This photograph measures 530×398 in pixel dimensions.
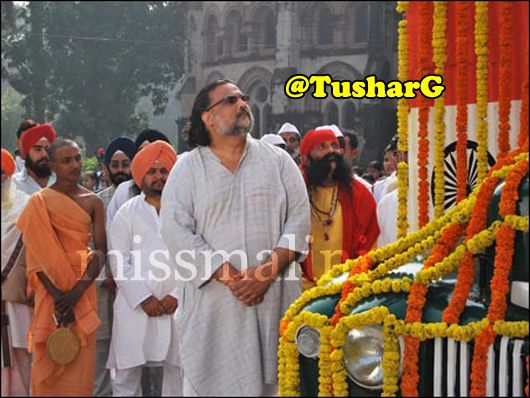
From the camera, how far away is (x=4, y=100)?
7656cm

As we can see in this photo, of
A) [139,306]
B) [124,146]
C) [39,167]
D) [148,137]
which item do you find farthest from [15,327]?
[148,137]

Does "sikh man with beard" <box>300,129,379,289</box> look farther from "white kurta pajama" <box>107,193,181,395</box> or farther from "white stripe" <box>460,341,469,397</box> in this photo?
"white stripe" <box>460,341,469,397</box>

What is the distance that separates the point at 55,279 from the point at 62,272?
0.06 metres

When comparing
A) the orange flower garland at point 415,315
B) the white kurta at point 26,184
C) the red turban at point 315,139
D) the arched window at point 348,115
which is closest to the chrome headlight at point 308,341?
the orange flower garland at point 415,315

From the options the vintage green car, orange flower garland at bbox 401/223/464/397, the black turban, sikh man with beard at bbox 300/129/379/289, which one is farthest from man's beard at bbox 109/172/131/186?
orange flower garland at bbox 401/223/464/397

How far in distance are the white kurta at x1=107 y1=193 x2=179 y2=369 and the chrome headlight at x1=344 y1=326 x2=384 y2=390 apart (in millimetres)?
3467

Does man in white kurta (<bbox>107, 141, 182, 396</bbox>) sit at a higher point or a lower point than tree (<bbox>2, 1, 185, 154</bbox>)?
lower

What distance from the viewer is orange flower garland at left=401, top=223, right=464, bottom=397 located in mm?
3910

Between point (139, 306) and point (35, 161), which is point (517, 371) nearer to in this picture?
point (139, 306)

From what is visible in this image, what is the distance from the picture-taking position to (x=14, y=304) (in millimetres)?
7719

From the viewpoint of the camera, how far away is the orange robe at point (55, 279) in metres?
7.30

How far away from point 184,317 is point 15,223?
231cm

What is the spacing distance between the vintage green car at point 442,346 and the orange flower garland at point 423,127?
0.91m

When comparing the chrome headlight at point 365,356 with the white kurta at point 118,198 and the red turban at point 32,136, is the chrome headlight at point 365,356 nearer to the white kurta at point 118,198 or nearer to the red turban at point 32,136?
the white kurta at point 118,198
